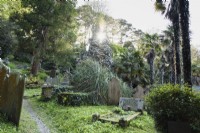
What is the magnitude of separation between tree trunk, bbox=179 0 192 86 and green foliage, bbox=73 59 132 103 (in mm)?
6901

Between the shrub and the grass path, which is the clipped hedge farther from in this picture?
the shrub

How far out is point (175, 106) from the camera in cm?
972

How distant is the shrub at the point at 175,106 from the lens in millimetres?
9555

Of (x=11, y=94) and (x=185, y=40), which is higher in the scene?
(x=185, y=40)

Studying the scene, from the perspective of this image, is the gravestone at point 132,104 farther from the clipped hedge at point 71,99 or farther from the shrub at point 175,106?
the shrub at point 175,106

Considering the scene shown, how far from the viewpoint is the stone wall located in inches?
370

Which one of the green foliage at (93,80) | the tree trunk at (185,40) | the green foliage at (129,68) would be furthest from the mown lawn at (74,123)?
the green foliage at (129,68)

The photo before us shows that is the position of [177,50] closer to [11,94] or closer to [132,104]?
[132,104]

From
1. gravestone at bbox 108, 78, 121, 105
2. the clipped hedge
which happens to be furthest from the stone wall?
gravestone at bbox 108, 78, 121, 105

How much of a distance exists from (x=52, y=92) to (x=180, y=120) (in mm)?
9813

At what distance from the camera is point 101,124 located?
10.8 m

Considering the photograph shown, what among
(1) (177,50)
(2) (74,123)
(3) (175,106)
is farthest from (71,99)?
(1) (177,50)

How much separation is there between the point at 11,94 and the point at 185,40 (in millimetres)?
8699

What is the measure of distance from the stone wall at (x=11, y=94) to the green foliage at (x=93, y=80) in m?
8.83
